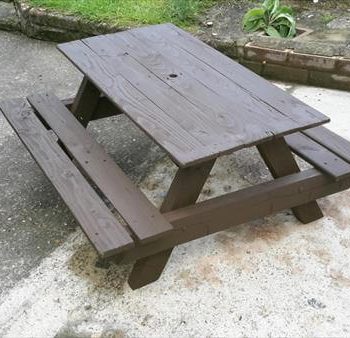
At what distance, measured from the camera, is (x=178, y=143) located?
6.22 feet

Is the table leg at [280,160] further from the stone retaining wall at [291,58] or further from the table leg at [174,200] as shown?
the stone retaining wall at [291,58]

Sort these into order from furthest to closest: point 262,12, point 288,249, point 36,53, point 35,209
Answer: point 36,53
point 262,12
point 35,209
point 288,249

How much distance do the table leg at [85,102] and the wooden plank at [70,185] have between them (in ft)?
0.81

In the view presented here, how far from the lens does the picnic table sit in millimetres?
1930

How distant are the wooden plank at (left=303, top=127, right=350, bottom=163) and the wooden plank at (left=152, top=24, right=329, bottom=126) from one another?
12.7 inches

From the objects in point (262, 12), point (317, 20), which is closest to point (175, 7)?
point (262, 12)

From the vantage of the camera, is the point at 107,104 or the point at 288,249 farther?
the point at 107,104

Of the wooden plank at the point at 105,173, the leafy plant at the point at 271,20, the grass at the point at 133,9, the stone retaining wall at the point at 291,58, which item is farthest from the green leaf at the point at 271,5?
the wooden plank at the point at 105,173

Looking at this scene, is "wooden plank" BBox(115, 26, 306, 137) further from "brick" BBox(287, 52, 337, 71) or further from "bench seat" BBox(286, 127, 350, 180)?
"brick" BBox(287, 52, 337, 71)

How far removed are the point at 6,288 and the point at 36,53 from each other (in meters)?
2.60

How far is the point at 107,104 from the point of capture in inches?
117

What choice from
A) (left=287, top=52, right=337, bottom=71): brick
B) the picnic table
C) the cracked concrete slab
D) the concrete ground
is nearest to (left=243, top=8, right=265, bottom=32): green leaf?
(left=287, top=52, right=337, bottom=71): brick

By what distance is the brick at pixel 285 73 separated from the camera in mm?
3579

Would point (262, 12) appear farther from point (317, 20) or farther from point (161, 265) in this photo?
point (161, 265)
